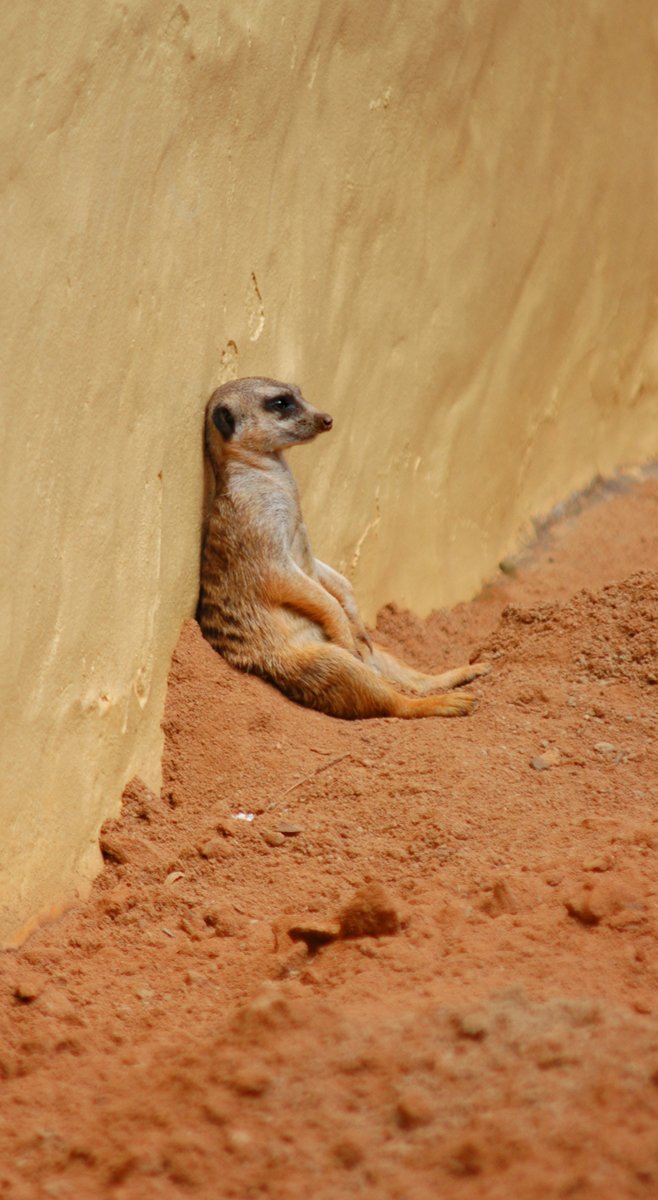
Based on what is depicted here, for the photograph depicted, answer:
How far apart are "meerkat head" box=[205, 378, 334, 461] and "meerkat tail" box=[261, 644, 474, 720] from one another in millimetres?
570

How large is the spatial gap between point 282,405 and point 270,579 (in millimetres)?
471

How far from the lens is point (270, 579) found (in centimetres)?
376

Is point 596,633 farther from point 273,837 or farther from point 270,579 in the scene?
point 273,837

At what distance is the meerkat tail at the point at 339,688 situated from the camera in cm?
369

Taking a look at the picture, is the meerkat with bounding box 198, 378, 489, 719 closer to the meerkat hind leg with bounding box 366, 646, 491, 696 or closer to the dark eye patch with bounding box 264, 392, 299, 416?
the dark eye patch with bounding box 264, 392, 299, 416

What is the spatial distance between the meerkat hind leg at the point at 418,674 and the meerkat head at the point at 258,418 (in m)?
0.76

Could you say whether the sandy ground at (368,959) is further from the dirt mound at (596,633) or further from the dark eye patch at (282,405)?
the dark eye patch at (282,405)

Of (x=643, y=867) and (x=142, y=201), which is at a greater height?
(x=142, y=201)

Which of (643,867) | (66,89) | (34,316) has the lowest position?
(643,867)

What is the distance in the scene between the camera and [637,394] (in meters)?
6.46

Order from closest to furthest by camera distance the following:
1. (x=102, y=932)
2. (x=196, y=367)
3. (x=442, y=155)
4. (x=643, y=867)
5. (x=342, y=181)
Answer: (x=643, y=867)
(x=102, y=932)
(x=196, y=367)
(x=342, y=181)
(x=442, y=155)

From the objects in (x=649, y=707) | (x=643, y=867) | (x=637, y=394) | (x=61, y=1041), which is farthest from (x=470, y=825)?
(x=637, y=394)

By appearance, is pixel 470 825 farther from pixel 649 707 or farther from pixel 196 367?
pixel 196 367

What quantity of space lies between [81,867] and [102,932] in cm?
19
